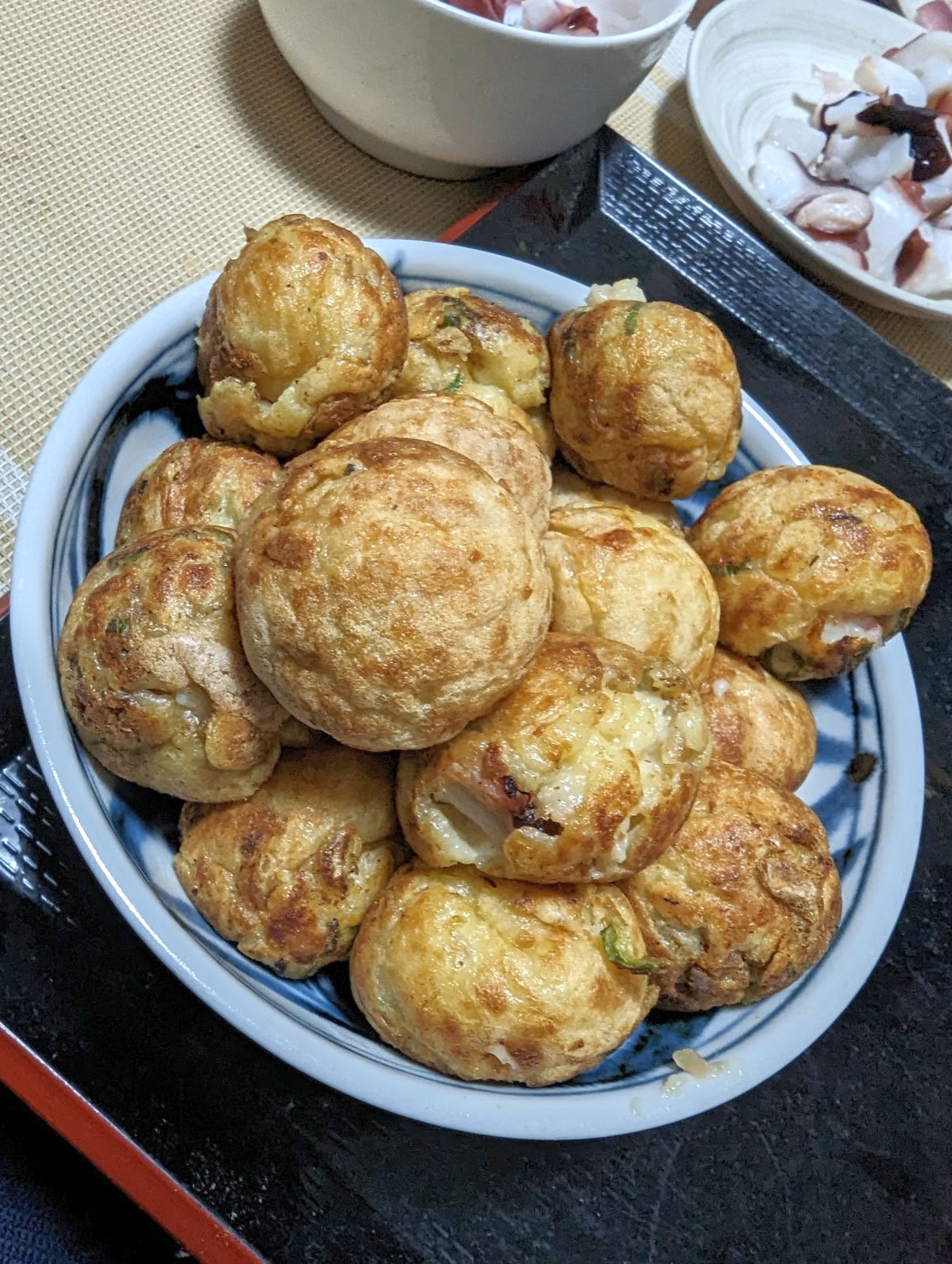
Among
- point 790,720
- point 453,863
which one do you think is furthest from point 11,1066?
point 790,720

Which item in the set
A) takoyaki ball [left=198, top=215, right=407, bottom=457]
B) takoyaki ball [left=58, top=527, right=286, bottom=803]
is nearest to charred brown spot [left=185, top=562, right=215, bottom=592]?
takoyaki ball [left=58, top=527, right=286, bottom=803]

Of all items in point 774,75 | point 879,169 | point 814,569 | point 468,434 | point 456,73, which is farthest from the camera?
point 774,75

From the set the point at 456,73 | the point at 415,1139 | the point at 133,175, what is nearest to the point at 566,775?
the point at 415,1139

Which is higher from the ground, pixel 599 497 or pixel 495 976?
pixel 599 497

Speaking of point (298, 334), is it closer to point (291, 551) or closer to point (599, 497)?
point (291, 551)

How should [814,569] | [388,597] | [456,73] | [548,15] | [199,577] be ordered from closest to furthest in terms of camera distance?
[388,597], [199,577], [814,569], [456,73], [548,15]

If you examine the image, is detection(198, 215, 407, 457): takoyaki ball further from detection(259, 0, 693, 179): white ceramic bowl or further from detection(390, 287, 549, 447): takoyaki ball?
detection(259, 0, 693, 179): white ceramic bowl

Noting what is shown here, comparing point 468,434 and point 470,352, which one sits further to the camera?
point 470,352
